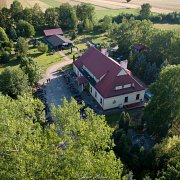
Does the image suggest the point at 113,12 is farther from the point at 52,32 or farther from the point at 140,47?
the point at 140,47

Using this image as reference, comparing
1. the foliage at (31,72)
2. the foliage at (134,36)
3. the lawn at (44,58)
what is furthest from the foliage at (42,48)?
the foliage at (134,36)

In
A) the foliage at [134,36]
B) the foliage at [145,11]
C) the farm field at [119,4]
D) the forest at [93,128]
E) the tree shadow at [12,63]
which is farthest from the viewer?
the farm field at [119,4]

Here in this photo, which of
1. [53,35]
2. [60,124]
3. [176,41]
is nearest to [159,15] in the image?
[53,35]

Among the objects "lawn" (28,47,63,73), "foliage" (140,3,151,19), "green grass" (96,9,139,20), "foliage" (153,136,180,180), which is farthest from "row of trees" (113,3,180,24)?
"foliage" (153,136,180,180)

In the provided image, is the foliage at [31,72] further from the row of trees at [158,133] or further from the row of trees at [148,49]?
the row of trees at [148,49]

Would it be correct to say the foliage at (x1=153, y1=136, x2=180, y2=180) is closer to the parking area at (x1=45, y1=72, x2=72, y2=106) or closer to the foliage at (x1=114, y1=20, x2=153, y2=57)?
the parking area at (x1=45, y1=72, x2=72, y2=106)

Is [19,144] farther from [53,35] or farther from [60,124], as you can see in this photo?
[53,35]
